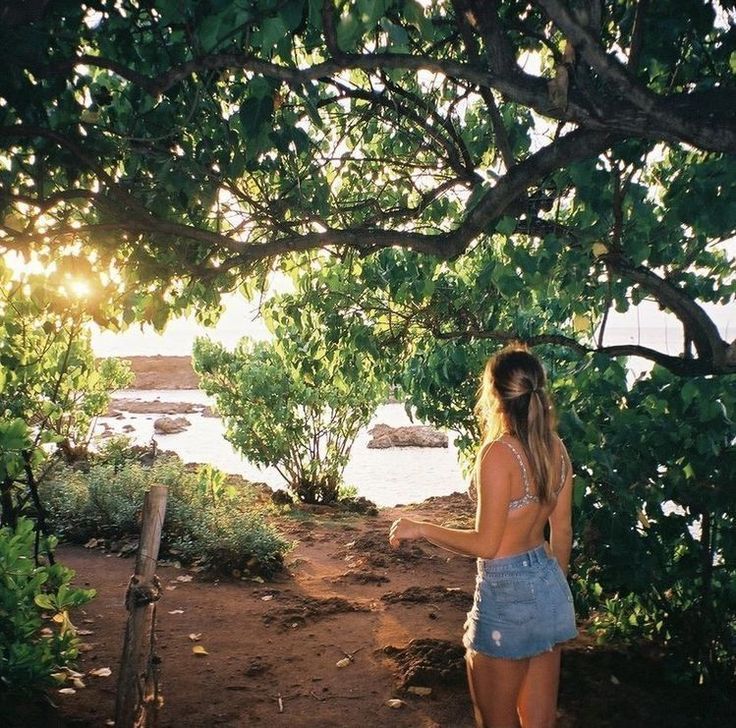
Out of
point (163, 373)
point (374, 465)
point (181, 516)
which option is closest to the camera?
point (181, 516)

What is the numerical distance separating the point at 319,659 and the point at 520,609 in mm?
3511

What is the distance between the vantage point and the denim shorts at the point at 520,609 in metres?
3.04

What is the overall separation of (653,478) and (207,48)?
395cm

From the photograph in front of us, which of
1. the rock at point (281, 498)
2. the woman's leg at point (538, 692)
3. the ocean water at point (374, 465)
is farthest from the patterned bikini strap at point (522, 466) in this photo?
the rock at point (281, 498)

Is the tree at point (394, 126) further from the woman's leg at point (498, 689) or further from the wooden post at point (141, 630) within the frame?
the woman's leg at point (498, 689)

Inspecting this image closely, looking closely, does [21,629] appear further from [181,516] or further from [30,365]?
[181,516]

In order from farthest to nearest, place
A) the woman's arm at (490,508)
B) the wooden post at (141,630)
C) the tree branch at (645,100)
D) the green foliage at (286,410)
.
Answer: the green foliage at (286,410) < the wooden post at (141,630) < the woman's arm at (490,508) < the tree branch at (645,100)

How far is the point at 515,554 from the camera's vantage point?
3123 mm

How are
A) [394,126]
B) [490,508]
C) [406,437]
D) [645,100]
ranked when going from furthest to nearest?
[406,437] → [394,126] → [490,508] → [645,100]

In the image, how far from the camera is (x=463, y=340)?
22.4ft

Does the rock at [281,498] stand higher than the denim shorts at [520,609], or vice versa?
the denim shorts at [520,609]

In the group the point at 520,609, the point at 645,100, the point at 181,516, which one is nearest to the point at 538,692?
the point at 520,609

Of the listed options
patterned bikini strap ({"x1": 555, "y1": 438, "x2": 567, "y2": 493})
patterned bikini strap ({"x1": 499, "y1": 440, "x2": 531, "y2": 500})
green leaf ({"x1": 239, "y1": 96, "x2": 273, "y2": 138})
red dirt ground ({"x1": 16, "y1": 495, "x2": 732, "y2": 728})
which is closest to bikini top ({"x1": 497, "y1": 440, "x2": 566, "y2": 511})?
patterned bikini strap ({"x1": 499, "y1": 440, "x2": 531, "y2": 500})

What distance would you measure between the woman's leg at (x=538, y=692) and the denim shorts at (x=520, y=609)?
0.38 ft
